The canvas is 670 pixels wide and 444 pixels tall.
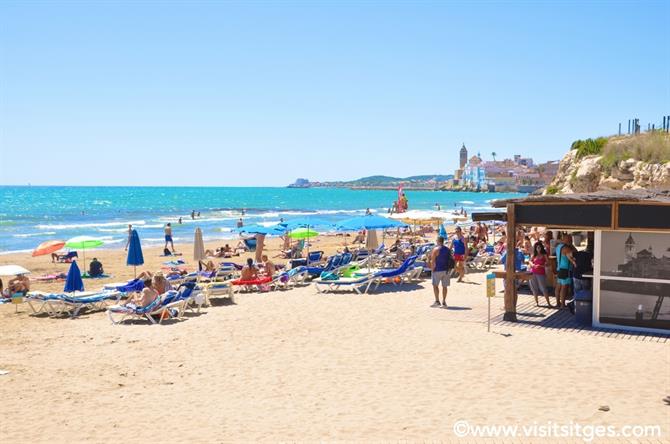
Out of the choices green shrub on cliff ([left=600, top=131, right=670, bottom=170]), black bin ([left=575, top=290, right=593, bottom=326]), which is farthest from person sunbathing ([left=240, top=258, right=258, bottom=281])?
green shrub on cliff ([left=600, top=131, right=670, bottom=170])

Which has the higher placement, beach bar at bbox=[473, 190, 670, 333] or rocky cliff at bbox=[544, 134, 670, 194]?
rocky cliff at bbox=[544, 134, 670, 194]

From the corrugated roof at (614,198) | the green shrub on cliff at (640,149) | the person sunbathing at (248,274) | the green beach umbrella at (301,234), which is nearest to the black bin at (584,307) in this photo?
the corrugated roof at (614,198)

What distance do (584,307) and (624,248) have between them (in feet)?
3.89

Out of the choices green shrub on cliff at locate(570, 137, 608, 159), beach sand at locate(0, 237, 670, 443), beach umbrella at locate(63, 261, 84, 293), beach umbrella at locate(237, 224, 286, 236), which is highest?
green shrub on cliff at locate(570, 137, 608, 159)

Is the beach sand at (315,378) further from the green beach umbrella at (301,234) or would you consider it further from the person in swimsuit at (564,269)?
the green beach umbrella at (301,234)

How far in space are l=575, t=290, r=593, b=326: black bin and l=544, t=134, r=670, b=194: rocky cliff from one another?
41.5ft

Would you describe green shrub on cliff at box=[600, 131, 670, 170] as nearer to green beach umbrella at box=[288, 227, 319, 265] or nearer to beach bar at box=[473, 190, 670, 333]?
green beach umbrella at box=[288, 227, 319, 265]

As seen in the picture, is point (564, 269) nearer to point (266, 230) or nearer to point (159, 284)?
point (159, 284)

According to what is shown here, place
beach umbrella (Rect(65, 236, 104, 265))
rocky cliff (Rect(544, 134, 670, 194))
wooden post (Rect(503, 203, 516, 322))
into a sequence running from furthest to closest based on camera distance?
rocky cliff (Rect(544, 134, 670, 194)) < beach umbrella (Rect(65, 236, 104, 265)) < wooden post (Rect(503, 203, 516, 322))

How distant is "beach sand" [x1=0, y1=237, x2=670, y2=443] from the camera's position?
18.8ft

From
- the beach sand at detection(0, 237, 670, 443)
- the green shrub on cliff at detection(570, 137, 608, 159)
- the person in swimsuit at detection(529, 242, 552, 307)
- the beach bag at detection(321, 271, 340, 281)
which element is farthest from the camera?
the green shrub on cliff at detection(570, 137, 608, 159)

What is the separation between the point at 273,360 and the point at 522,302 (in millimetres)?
5864

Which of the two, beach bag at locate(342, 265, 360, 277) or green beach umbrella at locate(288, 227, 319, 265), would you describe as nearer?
beach bag at locate(342, 265, 360, 277)

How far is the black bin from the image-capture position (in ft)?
31.7
